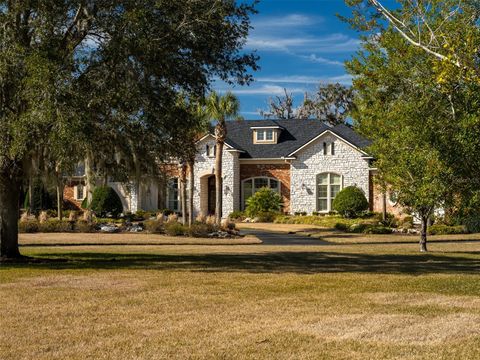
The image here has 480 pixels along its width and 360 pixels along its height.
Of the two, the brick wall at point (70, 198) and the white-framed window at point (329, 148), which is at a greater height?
the white-framed window at point (329, 148)

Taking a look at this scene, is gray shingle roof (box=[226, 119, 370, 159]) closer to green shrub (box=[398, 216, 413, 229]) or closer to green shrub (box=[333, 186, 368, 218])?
green shrub (box=[333, 186, 368, 218])

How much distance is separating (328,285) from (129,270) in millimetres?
5148

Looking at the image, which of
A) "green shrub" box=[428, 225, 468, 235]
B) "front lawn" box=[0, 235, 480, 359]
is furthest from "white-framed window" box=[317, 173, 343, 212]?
"front lawn" box=[0, 235, 480, 359]

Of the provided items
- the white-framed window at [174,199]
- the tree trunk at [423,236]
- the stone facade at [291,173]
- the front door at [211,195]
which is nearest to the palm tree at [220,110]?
the stone facade at [291,173]

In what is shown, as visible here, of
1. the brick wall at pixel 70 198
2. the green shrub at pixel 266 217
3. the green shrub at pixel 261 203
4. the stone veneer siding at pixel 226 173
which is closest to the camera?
the green shrub at pixel 266 217

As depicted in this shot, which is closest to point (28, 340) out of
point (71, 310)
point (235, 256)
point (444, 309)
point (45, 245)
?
point (71, 310)

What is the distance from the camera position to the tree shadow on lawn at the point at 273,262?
16.6m

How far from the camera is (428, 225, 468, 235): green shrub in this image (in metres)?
31.9

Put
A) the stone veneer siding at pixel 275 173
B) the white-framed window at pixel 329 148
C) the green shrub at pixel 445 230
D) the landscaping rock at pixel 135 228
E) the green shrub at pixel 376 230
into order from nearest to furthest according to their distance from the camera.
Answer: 1. the landscaping rock at pixel 135 228
2. the green shrub at pixel 445 230
3. the green shrub at pixel 376 230
4. the white-framed window at pixel 329 148
5. the stone veneer siding at pixel 275 173

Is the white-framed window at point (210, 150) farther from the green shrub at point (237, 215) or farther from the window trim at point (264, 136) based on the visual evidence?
the green shrub at point (237, 215)

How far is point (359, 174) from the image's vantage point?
41.1 m

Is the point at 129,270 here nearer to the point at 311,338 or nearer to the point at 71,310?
the point at 71,310

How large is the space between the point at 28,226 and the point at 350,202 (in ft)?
59.5

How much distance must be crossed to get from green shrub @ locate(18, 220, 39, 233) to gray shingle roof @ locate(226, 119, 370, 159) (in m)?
16.3
